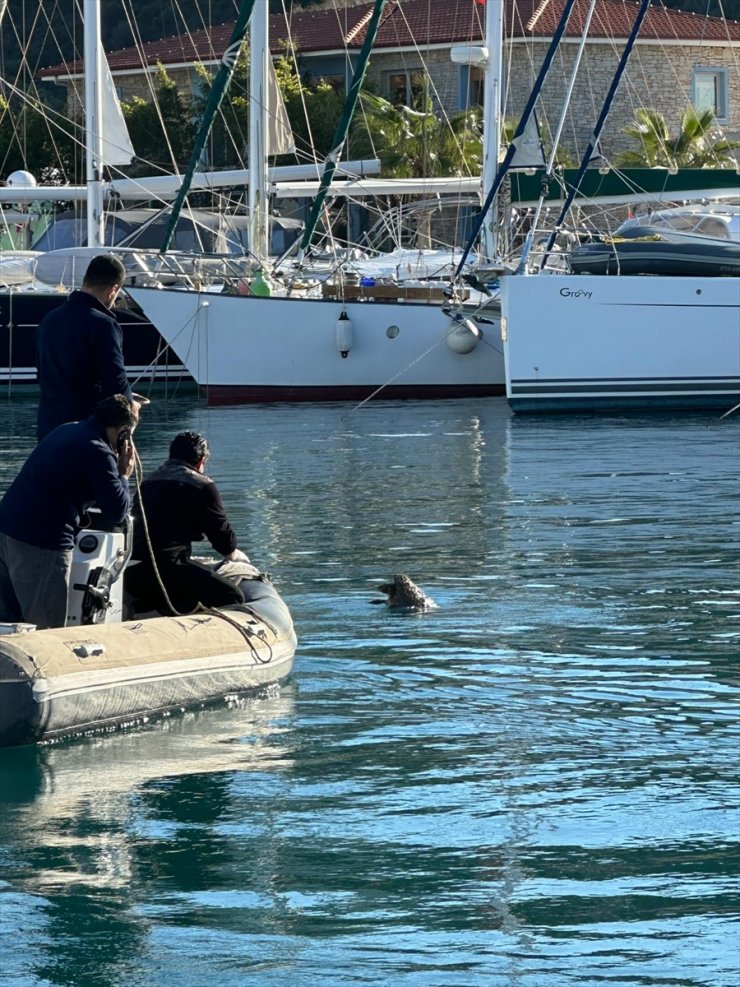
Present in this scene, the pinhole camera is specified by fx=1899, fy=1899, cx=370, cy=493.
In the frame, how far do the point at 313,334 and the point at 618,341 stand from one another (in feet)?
17.3

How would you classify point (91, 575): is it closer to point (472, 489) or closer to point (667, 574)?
point (667, 574)

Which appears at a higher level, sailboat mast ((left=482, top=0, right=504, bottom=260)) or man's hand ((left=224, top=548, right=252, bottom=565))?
sailboat mast ((left=482, top=0, right=504, bottom=260))

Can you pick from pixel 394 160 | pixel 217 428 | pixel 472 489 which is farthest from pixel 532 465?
pixel 394 160

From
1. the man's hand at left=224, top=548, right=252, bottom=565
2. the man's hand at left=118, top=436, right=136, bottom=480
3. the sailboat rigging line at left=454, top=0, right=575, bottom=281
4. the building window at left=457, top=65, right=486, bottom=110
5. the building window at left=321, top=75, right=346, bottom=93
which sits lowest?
the man's hand at left=224, top=548, right=252, bottom=565

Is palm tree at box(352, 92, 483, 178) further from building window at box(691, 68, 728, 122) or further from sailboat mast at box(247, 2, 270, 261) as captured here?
building window at box(691, 68, 728, 122)

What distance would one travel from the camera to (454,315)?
98.4 feet

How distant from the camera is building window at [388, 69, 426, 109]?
51.4m

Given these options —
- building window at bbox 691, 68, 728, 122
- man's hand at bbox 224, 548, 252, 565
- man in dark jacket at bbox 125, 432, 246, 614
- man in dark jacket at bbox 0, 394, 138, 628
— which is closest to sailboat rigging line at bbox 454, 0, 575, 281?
man's hand at bbox 224, 548, 252, 565

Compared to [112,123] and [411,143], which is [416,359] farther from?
[411,143]

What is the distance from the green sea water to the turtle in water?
5.0 inches

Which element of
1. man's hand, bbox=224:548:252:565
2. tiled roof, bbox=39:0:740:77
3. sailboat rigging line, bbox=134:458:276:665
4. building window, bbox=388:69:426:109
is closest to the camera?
sailboat rigging line, bbox=134:458:276:665

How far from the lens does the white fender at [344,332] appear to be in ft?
98.2

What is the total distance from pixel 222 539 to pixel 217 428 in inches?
638

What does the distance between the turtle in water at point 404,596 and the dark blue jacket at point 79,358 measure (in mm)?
2917
